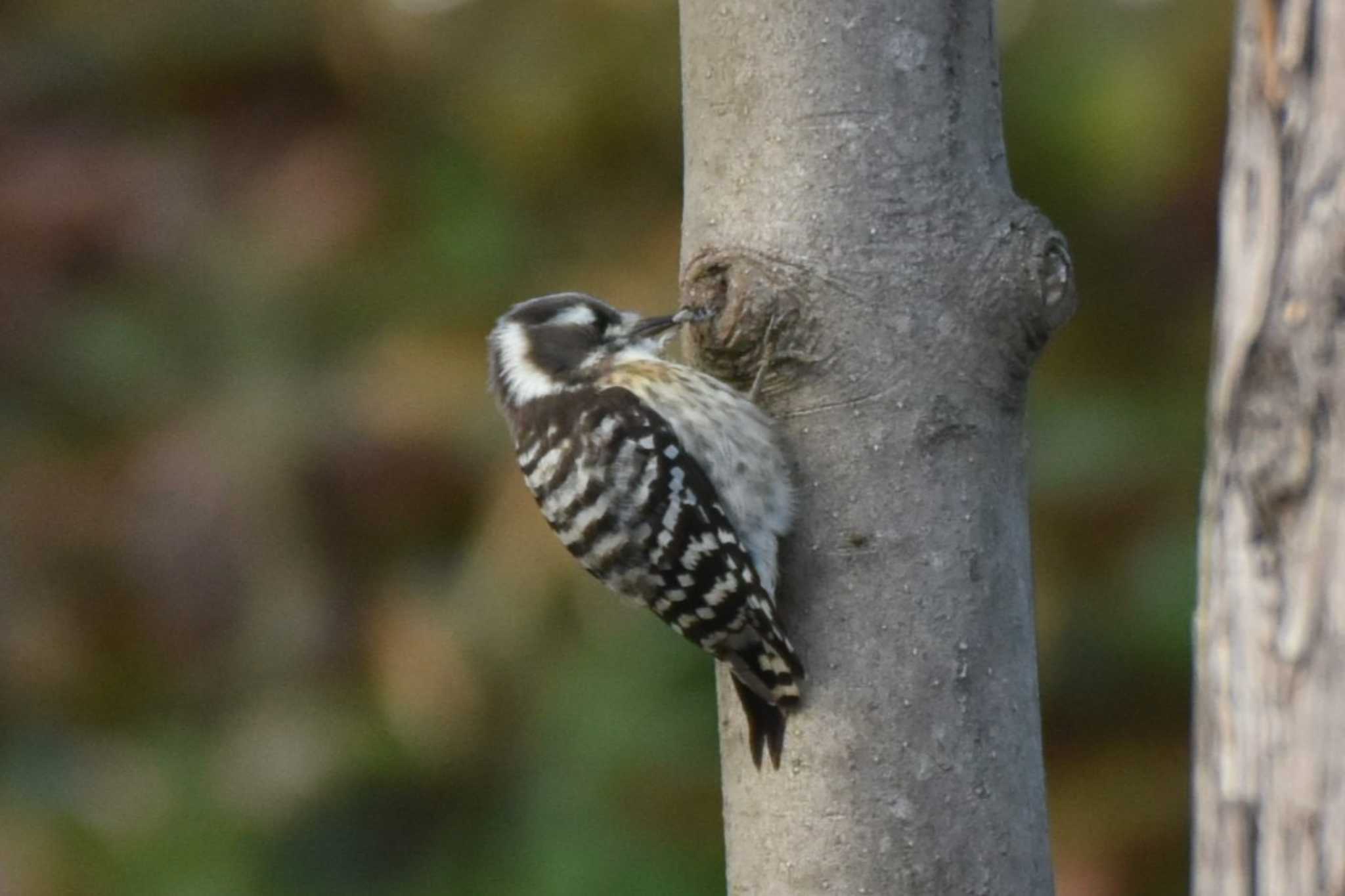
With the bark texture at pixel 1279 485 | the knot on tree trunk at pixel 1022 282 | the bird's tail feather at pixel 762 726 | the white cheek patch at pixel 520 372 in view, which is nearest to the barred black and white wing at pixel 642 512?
the white cheek patch at pixel 520 372

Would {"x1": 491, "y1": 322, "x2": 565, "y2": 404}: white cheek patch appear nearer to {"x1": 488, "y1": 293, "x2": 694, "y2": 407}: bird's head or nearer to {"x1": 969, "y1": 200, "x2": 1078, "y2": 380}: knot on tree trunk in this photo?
{"x1": 488, "y1": 293, "x2": 694, "y2": 407}: bird's head

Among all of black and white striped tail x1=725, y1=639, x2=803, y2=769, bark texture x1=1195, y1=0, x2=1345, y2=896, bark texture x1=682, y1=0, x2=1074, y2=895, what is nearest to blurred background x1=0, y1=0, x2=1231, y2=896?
black and white striped tail x1=725, y1=639, x2=803, y2=769

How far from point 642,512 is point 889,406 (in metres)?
0.80

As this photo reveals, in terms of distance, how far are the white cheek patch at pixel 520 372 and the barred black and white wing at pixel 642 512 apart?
0.17 ft

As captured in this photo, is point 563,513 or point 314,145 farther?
point 314,145

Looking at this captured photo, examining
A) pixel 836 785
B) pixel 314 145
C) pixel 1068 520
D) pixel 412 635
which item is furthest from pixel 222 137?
pixel 836 785

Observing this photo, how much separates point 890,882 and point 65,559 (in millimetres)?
6570

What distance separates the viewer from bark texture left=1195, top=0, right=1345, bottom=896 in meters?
2.02

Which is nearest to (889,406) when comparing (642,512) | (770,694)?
(770,694)

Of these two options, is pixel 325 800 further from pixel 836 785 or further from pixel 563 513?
pixel 836 785

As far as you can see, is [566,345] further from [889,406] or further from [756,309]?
[889,406]

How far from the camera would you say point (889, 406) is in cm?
280

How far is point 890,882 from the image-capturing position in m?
2.62

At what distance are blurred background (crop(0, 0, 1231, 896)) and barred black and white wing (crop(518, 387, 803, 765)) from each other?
8.94 feet
